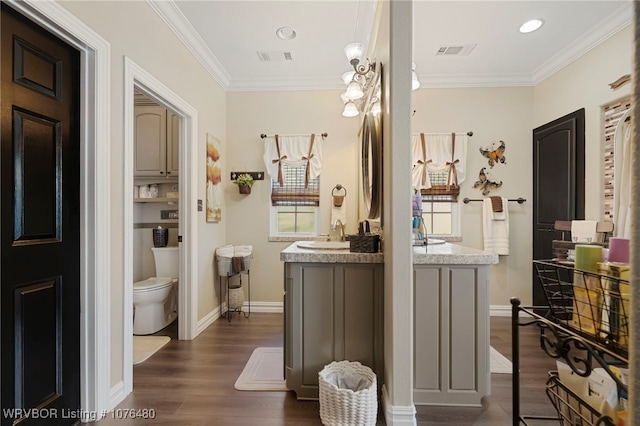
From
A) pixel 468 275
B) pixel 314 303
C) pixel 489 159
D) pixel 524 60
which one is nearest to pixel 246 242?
pixel 314 303

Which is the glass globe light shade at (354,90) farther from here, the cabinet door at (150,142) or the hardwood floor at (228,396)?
the cabinet door at (150,142)

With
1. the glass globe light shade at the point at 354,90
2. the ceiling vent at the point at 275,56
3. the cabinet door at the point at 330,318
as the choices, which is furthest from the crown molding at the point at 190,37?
the cabinet door at the point at 330,318

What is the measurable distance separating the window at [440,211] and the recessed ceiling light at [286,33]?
221 cm

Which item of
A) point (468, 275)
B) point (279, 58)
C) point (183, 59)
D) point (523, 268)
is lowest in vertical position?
point (523, 268)

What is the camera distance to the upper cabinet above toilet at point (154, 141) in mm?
3533

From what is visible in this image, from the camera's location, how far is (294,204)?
3865mm

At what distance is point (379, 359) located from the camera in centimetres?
195

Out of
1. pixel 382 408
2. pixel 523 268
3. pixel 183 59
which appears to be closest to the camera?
pixel 382 408

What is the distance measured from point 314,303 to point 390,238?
678 mm

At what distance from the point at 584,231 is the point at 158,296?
4.03m

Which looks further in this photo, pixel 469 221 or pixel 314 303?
pixel 469 221

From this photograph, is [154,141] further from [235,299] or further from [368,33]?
[368,33]

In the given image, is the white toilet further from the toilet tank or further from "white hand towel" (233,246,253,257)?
"white hand towel" (233,246,253,257)

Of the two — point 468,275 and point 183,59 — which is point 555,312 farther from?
point 183,59
